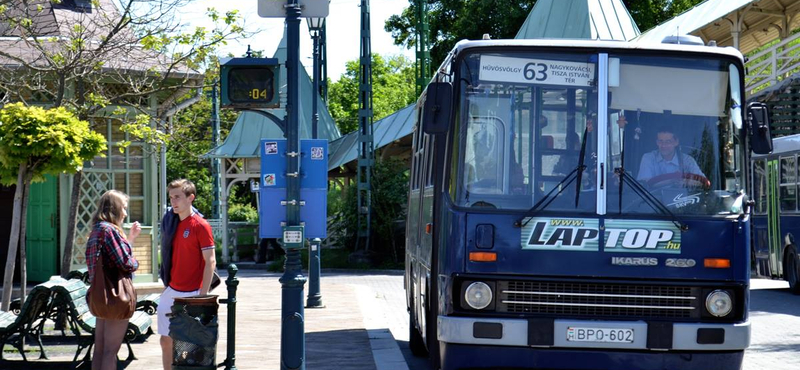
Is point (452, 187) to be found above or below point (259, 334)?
above

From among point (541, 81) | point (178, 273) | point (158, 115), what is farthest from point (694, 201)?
point (158, 115)

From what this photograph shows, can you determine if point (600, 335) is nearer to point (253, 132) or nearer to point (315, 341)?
point (315, 341)

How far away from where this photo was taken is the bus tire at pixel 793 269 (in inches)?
825

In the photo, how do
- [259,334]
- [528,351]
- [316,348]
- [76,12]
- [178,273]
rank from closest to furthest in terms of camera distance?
[528,351] → [178,273] → [316,348] → [259,334] → [76,12]

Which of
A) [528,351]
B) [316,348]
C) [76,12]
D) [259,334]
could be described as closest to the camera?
[528,351]

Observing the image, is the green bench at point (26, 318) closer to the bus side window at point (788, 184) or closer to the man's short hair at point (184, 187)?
the man's short hair at point (184, 187)

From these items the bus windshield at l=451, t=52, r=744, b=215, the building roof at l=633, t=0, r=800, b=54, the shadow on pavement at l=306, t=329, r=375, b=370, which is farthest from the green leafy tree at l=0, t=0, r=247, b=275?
the building roof at l=633, t=0, r=800, b=54

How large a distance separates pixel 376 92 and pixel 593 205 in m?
71.4

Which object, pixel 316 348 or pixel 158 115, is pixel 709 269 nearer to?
pixel 316 348

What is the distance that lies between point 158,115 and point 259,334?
245 inches

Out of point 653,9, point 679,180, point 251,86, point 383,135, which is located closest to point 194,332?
point 251,86

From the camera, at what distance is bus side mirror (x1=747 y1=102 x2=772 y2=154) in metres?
8.65

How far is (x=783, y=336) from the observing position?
14492 millimetres

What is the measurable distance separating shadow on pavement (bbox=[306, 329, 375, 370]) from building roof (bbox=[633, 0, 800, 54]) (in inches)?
621
